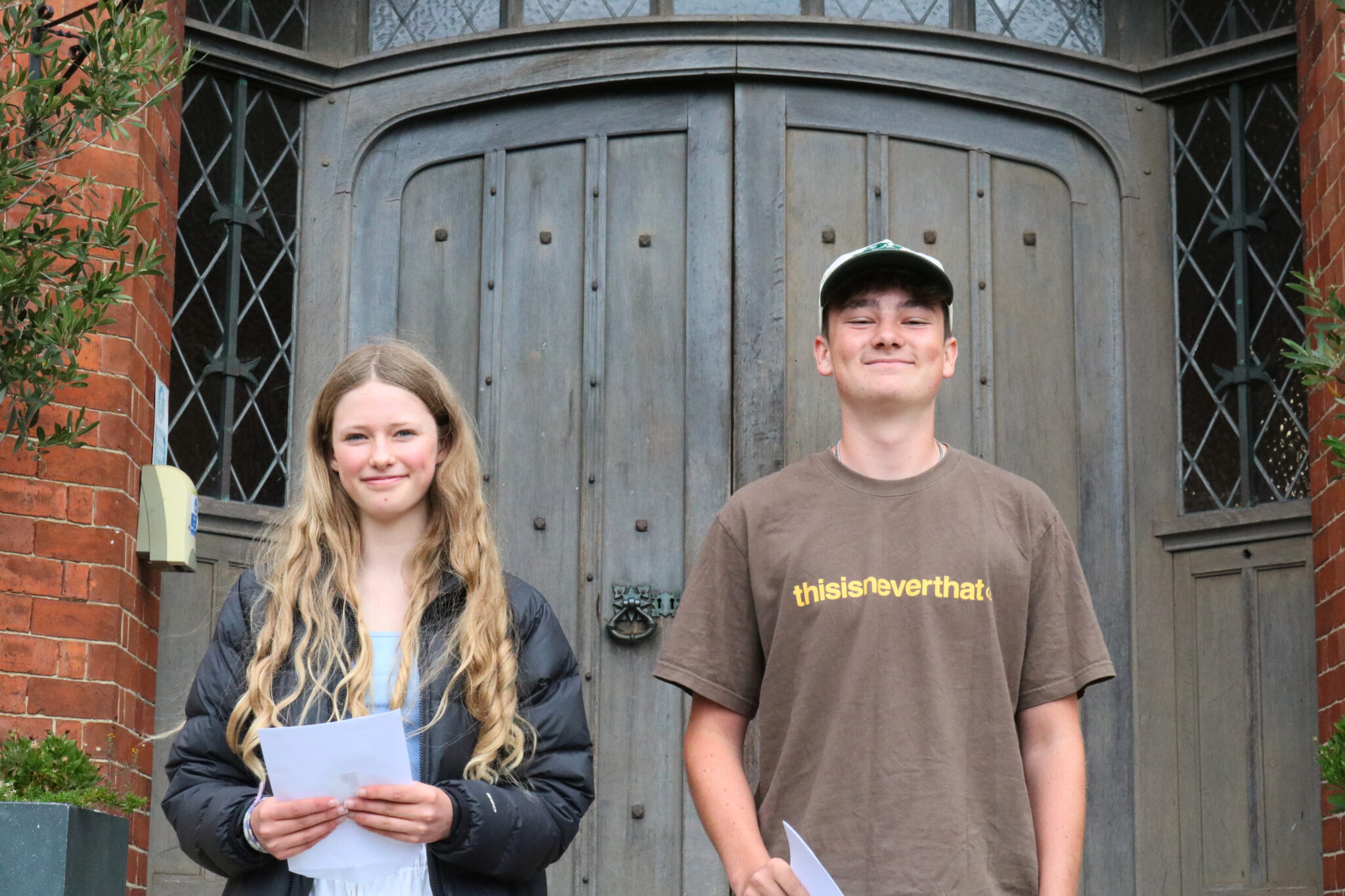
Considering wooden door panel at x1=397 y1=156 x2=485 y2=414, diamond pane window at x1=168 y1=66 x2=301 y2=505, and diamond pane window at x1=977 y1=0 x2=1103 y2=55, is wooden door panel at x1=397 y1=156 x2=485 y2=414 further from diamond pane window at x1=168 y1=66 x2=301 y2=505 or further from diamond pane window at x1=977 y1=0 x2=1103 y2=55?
diamond pane window at x1=977 y1=0 x2=1103 y2=55

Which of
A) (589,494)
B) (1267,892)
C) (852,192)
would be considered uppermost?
(852,192)

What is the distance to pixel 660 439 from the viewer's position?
5320 millimetres

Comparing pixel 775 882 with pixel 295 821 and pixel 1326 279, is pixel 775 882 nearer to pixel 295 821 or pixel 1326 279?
pixel 295 821

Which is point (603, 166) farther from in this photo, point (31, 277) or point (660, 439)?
point (31, 277)

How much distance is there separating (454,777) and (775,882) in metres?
0.58

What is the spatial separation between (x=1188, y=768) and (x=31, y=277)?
3.51 m

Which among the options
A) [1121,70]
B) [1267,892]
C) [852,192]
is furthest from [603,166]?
[1267,892]

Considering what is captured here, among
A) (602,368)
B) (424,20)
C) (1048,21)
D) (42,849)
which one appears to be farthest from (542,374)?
(42,849)

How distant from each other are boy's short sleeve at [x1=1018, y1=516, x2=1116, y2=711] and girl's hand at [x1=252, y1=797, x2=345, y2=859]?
1.19 metres

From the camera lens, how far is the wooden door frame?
5.20 m

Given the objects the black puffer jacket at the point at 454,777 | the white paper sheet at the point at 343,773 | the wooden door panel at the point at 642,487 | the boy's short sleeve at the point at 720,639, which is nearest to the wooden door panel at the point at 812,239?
the wooden door panel at the point at 642,487

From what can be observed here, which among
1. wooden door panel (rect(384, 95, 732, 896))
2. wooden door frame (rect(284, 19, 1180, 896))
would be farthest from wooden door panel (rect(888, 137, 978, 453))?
wooden door panel (rect(384, 95, 732, 896))

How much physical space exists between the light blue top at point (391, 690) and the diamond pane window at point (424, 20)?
312cm

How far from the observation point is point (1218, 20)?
5.56m
